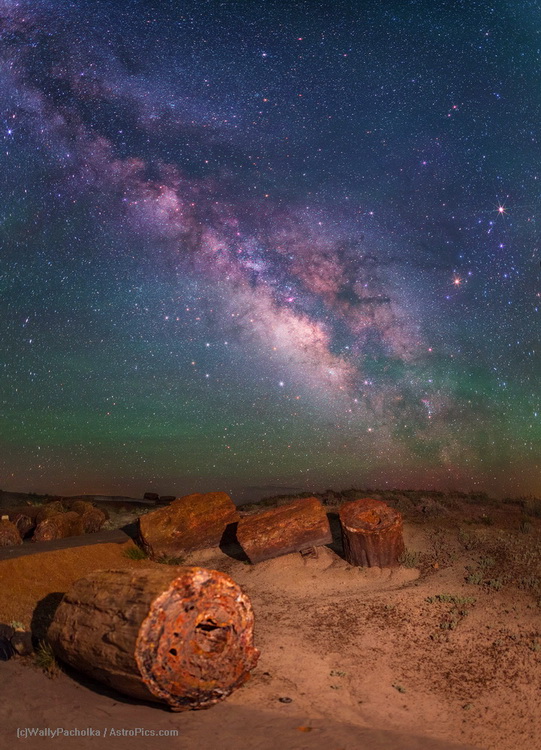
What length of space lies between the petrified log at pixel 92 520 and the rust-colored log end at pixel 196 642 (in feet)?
38.3

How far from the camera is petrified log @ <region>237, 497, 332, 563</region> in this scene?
11.5 metres

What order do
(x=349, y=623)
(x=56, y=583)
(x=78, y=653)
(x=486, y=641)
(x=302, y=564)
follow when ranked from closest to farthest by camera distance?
1. (x=78, y=653)
2. (x=486, y=641)
3. (x=349, y=623)
4. (x=56, y=583)
5. (x=302, y=564)

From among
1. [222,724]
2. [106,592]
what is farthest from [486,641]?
[106,592]

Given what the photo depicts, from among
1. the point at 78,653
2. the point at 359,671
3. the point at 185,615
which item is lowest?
the point at 359,671

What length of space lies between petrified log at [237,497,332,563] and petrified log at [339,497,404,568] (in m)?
0.69

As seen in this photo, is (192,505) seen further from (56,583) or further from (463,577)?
(463,577)

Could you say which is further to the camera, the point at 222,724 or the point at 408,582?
the point at 408,582

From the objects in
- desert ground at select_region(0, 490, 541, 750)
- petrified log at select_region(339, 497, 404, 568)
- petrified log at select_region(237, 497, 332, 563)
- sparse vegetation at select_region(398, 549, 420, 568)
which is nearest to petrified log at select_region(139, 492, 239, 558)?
desert ground at select_region(0, 490, 541, 750)

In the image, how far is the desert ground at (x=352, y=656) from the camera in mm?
5332

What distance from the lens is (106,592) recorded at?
5.98m

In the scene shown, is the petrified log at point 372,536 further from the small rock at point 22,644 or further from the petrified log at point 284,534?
the small rock at point 22,644

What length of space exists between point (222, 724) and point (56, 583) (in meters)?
5.72

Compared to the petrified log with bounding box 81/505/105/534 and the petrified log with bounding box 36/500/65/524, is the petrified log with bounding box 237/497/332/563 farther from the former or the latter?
the petrified log with bounding box 36/500/65/524

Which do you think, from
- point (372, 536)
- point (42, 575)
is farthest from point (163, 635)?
point (372, 536)
